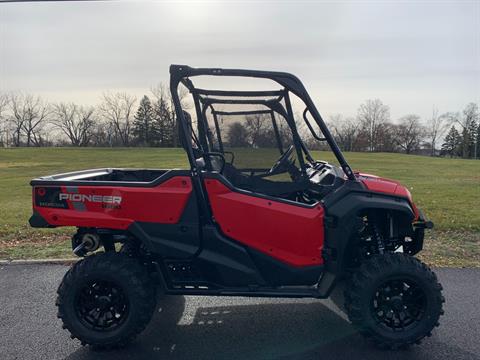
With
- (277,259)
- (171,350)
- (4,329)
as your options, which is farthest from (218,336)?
(4,329)

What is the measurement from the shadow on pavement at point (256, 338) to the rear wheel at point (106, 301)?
0.52 ft

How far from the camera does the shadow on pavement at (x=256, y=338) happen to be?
3.11m

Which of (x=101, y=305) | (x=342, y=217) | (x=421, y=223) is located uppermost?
(x=342, y=217)

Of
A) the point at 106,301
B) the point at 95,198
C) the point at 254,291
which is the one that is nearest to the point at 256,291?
the point at 254,291

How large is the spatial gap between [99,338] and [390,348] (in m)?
2.39

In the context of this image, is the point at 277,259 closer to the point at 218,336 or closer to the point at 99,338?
the point at 218,336

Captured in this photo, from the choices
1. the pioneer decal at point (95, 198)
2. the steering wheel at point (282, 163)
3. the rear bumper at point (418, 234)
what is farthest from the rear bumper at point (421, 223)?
the pioneer decal at point (95, 198)

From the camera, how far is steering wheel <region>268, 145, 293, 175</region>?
12.0 ft

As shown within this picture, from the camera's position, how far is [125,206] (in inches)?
126

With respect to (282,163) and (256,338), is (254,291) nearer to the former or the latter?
(256,338)

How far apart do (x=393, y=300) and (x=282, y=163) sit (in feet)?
5.05

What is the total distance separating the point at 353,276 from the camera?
325 cm

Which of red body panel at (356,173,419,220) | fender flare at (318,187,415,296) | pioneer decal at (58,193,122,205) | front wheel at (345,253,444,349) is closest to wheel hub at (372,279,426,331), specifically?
front wheel at (345,253,444,349)

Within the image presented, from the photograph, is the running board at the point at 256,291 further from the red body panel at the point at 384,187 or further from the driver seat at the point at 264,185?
the red body panel at the point at 384,187
